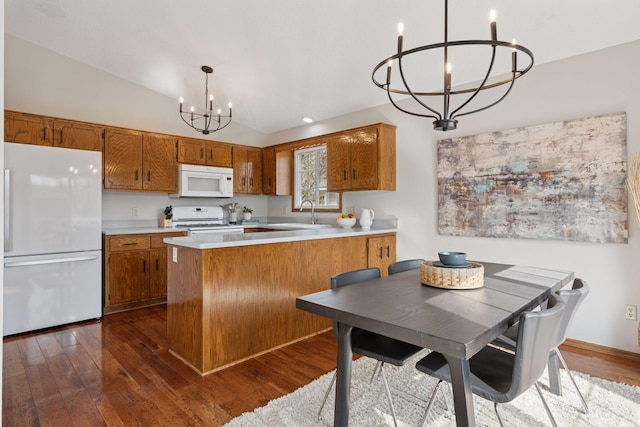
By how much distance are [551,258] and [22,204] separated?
15.7 feet

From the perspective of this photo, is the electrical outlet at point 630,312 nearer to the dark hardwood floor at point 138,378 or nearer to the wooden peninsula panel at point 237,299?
the dark hardwood floor at point 138,378

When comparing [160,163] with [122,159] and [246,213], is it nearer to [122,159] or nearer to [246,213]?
[122,159]

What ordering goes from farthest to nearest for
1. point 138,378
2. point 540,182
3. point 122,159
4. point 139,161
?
point 139,161 < point 122,159 < point 540,182 < point 138,378

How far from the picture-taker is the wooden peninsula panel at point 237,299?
2465mm

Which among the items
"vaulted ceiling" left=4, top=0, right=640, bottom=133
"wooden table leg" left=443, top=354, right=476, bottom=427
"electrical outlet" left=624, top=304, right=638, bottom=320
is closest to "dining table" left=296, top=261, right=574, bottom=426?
"wooden table leg" left=443, top=354, right=476, bottom=427

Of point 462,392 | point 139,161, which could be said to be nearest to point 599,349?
point 462,392

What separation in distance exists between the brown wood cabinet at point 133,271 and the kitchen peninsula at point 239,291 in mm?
1460

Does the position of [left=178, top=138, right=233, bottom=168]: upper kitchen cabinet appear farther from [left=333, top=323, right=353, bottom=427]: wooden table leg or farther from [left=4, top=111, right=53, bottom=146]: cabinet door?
[left=333, top=323, right=353, bottom=427]: wooden table leg

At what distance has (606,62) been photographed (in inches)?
106

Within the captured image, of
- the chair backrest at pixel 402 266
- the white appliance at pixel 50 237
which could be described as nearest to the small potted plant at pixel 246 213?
the white appliance at pixel 50 237

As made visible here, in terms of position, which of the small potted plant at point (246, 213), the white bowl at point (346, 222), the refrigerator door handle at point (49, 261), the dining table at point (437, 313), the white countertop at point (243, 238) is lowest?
the refrigerator door handle at point (49, 261)

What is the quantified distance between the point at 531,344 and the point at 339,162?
128 inches

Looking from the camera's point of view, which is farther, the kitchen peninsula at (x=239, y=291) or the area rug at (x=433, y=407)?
the kitchen peninsula at (x=239, y=291)

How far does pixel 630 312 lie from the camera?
2.64m
